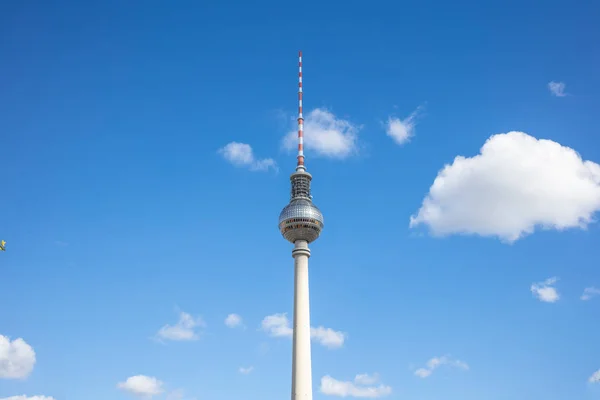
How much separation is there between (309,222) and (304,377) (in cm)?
3498

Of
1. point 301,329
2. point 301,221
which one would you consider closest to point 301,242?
point 301,221

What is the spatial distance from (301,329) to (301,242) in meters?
20.7

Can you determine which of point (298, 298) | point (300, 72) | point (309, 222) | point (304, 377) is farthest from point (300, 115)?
point (304, 377)

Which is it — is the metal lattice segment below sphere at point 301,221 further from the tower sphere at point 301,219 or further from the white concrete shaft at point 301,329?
the white concrete shaft at point 301,329

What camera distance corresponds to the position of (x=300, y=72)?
6152 inches

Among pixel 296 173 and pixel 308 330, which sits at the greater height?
pixel 296 173

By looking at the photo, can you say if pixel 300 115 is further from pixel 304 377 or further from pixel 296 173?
pixel 304 377

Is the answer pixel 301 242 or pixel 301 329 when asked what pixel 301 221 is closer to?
pixel 301 242

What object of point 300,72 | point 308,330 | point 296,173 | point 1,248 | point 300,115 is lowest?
point 1,248

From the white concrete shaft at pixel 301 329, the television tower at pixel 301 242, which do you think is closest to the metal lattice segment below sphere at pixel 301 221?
the television tower at pixel 301 242

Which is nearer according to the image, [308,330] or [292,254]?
[308,330]

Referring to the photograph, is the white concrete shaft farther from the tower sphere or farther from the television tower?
the tower sphere

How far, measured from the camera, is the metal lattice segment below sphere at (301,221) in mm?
142875

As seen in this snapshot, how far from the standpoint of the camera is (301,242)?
470 ft
